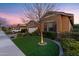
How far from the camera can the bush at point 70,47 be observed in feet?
12.3

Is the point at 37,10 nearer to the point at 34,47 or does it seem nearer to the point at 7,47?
the point at 34,47

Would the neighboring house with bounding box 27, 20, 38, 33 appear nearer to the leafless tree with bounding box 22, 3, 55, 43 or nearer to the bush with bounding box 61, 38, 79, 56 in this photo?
the leafless tree with bounding box 22, 3, 55, 43

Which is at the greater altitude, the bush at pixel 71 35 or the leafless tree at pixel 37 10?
the leafless tree at pixel 37 10

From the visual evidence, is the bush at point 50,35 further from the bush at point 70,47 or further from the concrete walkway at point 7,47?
the concrete walkway at point 7,47

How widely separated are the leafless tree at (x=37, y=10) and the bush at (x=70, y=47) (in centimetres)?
25

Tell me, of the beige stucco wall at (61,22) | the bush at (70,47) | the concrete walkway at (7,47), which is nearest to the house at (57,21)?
the beige stucco wall at (61,22)

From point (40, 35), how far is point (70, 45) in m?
0.34

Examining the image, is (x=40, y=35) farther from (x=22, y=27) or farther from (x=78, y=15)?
(x=78, y=15)

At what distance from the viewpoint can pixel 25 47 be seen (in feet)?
12.4

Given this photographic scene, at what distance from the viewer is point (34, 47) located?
3789mm

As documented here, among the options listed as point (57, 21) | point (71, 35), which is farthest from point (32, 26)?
point (71, 35)

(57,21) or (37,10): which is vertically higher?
(37,10)

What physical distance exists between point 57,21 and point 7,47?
0.61 metres

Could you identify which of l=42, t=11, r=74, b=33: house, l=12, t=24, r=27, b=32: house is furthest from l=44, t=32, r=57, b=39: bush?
l=12, t=24, r=27, b=32: house
